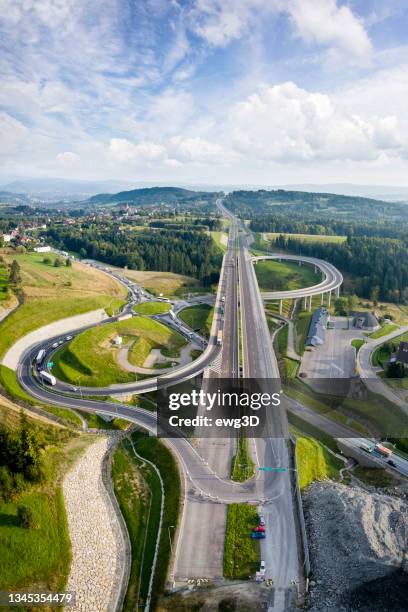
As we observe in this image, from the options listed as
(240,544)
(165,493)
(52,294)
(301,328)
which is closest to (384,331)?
(301,328)

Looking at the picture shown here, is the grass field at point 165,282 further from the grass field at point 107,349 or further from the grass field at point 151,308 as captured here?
the grass field at point 107,349

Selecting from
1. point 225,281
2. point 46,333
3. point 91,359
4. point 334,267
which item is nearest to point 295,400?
point 91,359

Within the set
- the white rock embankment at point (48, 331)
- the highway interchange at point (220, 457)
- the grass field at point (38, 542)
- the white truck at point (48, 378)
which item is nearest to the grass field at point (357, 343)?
the highway interchange at point (220, 457)

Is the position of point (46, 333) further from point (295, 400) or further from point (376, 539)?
point (376, 539)

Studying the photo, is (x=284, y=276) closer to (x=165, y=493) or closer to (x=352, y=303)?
(x=352, y=303)

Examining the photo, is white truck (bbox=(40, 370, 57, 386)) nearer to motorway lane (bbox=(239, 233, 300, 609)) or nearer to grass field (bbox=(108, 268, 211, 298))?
motorway lane (bbox=(239, 233, 300, 609))

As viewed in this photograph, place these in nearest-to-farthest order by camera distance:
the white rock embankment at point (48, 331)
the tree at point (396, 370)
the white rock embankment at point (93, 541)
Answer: the white rock embankment at point (93, 541) → the white rock embankment at point (48, 331) → the tree at point (396, 370)
